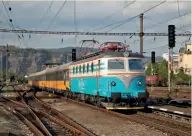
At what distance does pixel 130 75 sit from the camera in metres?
19.1

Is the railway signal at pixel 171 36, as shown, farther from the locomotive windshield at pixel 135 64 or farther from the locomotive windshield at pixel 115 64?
the locomotive windshield at pixel 115 64

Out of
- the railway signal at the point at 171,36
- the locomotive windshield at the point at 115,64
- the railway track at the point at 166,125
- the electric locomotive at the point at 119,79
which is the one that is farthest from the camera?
the railway signal at the point at 171,36

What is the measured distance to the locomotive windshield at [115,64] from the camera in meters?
19.1

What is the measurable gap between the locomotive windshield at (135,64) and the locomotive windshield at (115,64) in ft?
1.37

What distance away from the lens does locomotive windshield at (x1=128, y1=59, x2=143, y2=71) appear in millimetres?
19391

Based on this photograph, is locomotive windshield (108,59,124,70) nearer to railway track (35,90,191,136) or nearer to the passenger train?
the passenger train

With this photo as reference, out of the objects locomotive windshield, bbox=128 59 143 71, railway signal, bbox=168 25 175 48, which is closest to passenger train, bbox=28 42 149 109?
locomotive windshield, bbox=128 59 143 71

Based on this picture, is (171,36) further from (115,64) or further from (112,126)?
(112,126)

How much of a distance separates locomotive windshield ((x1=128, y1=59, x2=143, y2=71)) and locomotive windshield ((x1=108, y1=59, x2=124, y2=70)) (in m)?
0.42

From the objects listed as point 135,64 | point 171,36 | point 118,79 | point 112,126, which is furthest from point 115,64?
point 171,36

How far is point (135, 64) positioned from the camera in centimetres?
1953

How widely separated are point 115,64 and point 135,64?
108 centimetres

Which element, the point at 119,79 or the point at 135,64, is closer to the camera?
the point at 119,79

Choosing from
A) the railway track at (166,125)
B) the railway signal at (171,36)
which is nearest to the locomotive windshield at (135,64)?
the railway track at (166,125)
